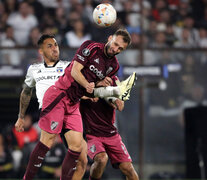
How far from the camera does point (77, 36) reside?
12914mm

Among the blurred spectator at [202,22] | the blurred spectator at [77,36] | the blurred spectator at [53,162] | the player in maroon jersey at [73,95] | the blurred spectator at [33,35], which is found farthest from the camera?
the blurred spectator at [202,22]

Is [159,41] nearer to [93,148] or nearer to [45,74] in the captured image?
[93,148]

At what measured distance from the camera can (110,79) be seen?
24.5ft

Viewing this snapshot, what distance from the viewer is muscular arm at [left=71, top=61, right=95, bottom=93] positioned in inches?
281

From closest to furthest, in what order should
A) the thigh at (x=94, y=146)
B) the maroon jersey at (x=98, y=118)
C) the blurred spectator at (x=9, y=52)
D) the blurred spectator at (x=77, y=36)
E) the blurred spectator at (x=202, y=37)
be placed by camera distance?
the thigh at (x=94, y=146), the maroon jersey at (x=98, y=118), the blurred spectator at (x=9, y=52), the blurred spectator at (x=77, y=36), the blurred spectator at (x=202, y=37)

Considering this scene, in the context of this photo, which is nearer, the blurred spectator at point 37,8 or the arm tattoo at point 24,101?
the arm tattoo at point 24,101

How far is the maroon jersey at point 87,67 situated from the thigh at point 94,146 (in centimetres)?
80

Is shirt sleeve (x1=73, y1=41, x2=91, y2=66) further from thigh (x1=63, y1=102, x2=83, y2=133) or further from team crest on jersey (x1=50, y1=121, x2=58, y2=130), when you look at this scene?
team crest on jersey (x1=50, y1=121, x2=58, y2=130)

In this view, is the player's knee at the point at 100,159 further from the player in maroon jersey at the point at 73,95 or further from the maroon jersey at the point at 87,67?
the maroon jersey at the point at 87,67

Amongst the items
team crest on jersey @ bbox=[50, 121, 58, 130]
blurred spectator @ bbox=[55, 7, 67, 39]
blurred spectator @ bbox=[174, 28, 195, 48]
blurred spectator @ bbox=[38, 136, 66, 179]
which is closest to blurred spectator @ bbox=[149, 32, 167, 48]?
blurred spectator @ bbox=[174, 28, 195, 48]

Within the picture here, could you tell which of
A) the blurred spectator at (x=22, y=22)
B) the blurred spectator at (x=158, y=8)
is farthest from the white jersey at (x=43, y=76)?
the blurred spectator at (x=158, y=8)

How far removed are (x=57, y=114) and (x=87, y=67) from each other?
0.72 m

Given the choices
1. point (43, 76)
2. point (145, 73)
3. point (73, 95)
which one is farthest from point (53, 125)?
point (145, 73)

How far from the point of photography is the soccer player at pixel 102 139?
7.77 meters
